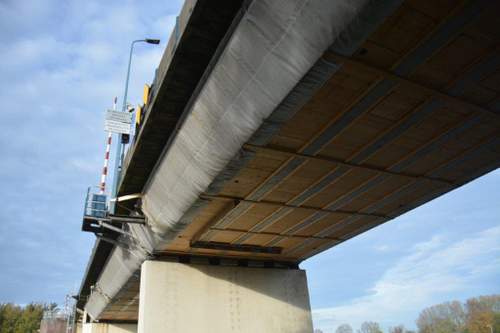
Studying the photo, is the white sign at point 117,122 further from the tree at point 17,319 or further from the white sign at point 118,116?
the tree at point 17,319

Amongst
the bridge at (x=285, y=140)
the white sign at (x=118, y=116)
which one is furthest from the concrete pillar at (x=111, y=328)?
the white sign at (x=118, y=116)

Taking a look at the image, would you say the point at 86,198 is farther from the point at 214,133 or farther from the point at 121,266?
the point at 214,133

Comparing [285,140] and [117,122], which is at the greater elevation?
[117,122]

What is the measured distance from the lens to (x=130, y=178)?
1550cm

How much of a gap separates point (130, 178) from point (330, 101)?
9.18 m

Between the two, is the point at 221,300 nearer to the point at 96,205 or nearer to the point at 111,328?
the point at 96,205

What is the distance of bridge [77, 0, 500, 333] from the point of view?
7336 millimetres

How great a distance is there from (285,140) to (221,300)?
34.4 feet

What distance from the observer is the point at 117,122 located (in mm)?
19922

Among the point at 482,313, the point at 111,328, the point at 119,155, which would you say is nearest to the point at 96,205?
the point at 119,155

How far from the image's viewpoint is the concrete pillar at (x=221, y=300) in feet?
55.6

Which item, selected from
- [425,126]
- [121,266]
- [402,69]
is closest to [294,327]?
[121,266]

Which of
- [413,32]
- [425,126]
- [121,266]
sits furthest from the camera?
[121,266]

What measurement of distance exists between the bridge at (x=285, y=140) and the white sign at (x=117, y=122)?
4.25m
